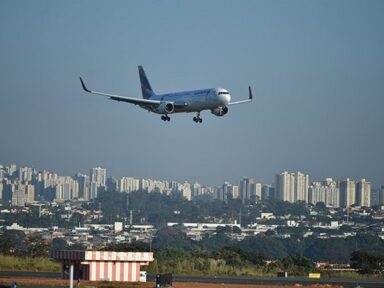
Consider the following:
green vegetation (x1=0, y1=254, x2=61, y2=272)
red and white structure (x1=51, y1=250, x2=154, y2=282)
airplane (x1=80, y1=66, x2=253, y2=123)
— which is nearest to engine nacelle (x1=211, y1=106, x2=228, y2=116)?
airplane (x1=80, y1=66, x2=253, y2=123)

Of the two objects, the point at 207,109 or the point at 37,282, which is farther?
the point at 207,109

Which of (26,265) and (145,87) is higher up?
(145,87)

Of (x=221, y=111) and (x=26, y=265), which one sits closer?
(x=26, y=265)

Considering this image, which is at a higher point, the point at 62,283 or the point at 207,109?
the point at 207,109

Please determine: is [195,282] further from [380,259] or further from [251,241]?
[251,241]

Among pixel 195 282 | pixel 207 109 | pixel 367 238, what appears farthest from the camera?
pixel 367 238

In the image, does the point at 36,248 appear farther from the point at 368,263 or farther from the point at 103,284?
the point at 103,284

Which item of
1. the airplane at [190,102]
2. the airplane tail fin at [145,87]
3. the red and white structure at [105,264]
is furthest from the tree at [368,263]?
the airplane tail fin at [145,87]

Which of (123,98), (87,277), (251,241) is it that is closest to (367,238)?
(251,241)

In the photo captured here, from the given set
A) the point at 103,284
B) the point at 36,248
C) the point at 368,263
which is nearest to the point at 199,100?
the point at 36,248
